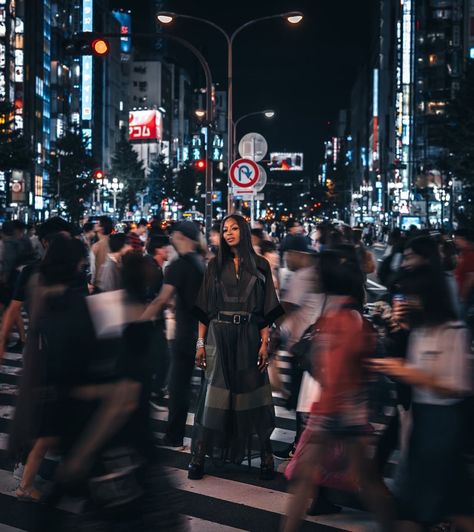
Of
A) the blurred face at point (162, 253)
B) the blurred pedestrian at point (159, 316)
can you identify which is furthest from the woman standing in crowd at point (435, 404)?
the blurred face at point (162, 253)

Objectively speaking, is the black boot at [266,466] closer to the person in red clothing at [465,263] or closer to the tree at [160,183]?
the person in red clothing at [465,263]

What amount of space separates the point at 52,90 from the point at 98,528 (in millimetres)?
108484

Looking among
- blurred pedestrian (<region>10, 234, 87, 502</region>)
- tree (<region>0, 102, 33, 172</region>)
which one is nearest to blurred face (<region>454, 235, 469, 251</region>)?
blurred pedestrian (<region>10, 234, 87, 502</region>)

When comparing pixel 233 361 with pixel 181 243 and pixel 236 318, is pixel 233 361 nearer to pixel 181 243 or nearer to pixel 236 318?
pixel 236 318

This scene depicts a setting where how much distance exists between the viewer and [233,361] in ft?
21.7

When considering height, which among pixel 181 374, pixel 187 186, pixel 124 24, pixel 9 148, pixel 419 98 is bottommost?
pixel 181 374

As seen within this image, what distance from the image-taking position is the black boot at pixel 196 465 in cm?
680

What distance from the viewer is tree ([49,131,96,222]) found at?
83.5 metres

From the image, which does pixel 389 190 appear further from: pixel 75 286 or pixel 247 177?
pixel 75 286

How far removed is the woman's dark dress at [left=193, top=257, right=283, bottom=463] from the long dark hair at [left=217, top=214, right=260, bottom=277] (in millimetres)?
32

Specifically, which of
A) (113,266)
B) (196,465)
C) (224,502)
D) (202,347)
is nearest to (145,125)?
(113,266)

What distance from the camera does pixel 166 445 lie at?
26.0ft

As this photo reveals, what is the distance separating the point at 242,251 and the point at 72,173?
7868 centimetres

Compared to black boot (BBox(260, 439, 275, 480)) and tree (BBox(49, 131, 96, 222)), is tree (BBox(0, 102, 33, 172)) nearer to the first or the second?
tree (BBox(49, 131, 96, 222))
